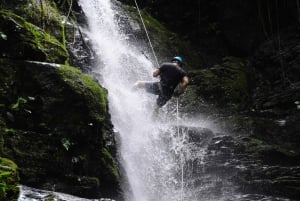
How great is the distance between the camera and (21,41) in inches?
246

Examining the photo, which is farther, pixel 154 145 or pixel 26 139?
pixel 154 145

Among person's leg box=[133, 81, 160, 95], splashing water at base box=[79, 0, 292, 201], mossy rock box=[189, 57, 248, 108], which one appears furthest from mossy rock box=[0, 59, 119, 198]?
mossy rock box=[189, 57, 248, 108]

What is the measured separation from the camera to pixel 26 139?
5.48m

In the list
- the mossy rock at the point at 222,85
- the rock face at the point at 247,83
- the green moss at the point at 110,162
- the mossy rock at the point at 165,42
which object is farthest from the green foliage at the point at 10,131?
the mossy rock at the point at 165,42

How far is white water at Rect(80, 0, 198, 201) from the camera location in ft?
24.6

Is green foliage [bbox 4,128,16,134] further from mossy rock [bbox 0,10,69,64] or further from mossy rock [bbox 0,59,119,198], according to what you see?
mossy rock [bbox 0,10,69,64]

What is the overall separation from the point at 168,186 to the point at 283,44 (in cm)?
800

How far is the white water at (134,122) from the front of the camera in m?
7.49

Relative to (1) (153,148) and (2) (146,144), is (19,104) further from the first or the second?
(1) (153,148)

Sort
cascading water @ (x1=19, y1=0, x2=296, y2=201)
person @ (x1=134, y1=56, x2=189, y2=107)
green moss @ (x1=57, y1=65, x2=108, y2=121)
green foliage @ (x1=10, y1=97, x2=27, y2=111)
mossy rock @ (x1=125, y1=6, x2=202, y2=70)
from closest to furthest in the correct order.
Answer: green foliage @ (x1=10, y1=97, x2=27, y2=111), green moss @ (x1=57, y1=65, x2=108, y2=121), cascading water @ (x1=19, y1=0, x2=296, y2=201), person @ (x1=134, y1=56, x2=189, y2=107), mossy rock @ (x1=125, y1=6, x2=202, y2=70)

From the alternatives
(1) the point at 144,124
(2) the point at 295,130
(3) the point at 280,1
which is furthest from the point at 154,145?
(3) the point at 280,1

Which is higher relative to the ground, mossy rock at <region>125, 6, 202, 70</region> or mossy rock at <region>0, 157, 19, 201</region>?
mossy rock at <region>125, 6, 202, 70</region>

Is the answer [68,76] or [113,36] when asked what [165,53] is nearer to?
[113,36]

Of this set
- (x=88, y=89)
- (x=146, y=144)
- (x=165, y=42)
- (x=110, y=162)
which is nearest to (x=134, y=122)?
(x=146, y=144)
